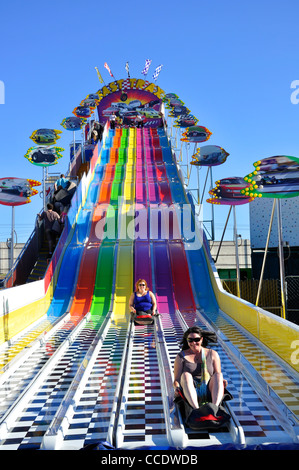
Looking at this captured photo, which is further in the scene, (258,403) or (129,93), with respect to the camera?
(129,93)

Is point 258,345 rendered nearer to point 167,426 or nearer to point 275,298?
point 167,426

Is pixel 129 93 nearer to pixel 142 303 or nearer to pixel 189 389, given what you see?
pixel 142 303

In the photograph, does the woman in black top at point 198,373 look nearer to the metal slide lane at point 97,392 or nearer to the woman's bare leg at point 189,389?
the woman's bare leg at point 189,389

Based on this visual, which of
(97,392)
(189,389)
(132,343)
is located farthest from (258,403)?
(132,343)

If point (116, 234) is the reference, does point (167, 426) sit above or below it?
below

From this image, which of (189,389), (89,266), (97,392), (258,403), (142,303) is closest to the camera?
(189,389)

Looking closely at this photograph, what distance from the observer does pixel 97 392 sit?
16.0 feet

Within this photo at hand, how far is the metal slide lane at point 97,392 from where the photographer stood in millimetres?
3742

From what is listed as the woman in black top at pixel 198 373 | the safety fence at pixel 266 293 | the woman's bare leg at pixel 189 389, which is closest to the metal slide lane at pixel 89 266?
the safety fence at pixel 266 293

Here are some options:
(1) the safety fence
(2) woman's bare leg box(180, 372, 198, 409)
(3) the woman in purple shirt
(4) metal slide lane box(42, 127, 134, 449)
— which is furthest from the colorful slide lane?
(1) the safety fence

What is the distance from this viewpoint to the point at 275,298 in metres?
12.3

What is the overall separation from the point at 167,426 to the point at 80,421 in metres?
0.76
